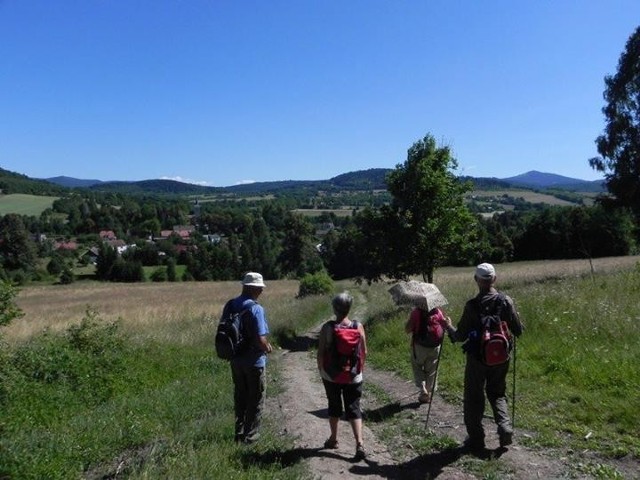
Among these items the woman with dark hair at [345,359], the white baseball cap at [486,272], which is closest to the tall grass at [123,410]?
the woman with dark hair at [345,359]

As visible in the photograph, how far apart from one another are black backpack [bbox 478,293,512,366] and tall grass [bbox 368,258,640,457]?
1.23m

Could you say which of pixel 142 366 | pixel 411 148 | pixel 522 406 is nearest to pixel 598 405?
pixel 522 406

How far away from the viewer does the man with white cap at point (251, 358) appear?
601 centimetres

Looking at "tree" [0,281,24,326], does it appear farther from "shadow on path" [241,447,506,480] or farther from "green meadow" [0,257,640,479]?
"shadow on path" [241,447,506,480]

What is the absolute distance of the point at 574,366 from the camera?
8.05m

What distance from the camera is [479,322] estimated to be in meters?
5.68

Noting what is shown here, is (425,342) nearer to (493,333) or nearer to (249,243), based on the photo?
(493,333)

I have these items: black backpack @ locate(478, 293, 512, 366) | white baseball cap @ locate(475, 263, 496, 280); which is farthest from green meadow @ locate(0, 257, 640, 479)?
white baseball cap @ locate(475, 263, 496, 280)

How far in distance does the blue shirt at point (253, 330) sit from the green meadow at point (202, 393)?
86cm

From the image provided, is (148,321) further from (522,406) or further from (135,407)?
(522,406)

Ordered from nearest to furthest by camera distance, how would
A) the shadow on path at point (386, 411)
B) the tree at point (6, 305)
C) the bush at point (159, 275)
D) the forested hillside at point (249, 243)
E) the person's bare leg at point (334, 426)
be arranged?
the person's bare leg at point (334, 426)
the shadow on path at point (386, 411)
the tree at point (6, 305)
the forested hillside at point (249, 243)
the bush at point (159, 275)

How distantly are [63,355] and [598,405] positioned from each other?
31.6 ft

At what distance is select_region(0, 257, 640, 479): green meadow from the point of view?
5.22 metres

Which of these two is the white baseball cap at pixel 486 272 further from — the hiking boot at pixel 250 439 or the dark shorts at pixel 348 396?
the hiking boot at pixel 250 439
